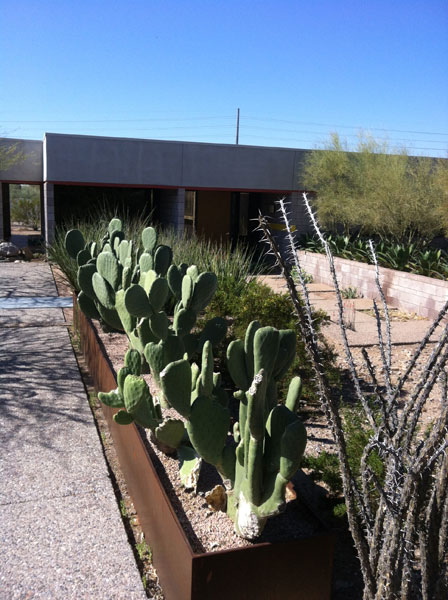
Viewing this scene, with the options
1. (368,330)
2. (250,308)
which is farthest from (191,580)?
(368,330)

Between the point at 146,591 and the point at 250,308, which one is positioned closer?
the point at 146,591

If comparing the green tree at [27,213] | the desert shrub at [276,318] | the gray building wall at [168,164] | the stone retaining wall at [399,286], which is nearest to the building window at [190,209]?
the gray building wall at [168,164]

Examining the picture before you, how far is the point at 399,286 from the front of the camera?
10883 mm

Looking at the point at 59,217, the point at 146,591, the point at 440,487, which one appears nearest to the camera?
the point at 440,487

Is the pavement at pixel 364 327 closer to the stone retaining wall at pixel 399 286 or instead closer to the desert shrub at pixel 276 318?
the stone retaining wall at pixel 399 286

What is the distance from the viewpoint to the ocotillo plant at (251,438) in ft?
8.00

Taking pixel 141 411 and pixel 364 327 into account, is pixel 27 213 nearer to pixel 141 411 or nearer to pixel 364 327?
pixel 364 327

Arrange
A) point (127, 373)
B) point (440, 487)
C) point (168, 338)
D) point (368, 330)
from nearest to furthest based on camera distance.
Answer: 1. point (440, 487)
2. point (127, 373)
3. point (168, 338)
4. point (368, 330)

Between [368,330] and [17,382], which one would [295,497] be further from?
[368,330]

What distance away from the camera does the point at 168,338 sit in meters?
4.38

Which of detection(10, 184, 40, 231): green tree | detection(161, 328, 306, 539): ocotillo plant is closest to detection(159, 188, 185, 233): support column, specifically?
detection(10, 184, 40, 231): green tree

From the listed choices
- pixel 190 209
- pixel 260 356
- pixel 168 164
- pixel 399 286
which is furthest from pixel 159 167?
pixel 260 356

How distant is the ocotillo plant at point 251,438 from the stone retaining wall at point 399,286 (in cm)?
716

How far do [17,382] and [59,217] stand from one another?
1539 centimetres
